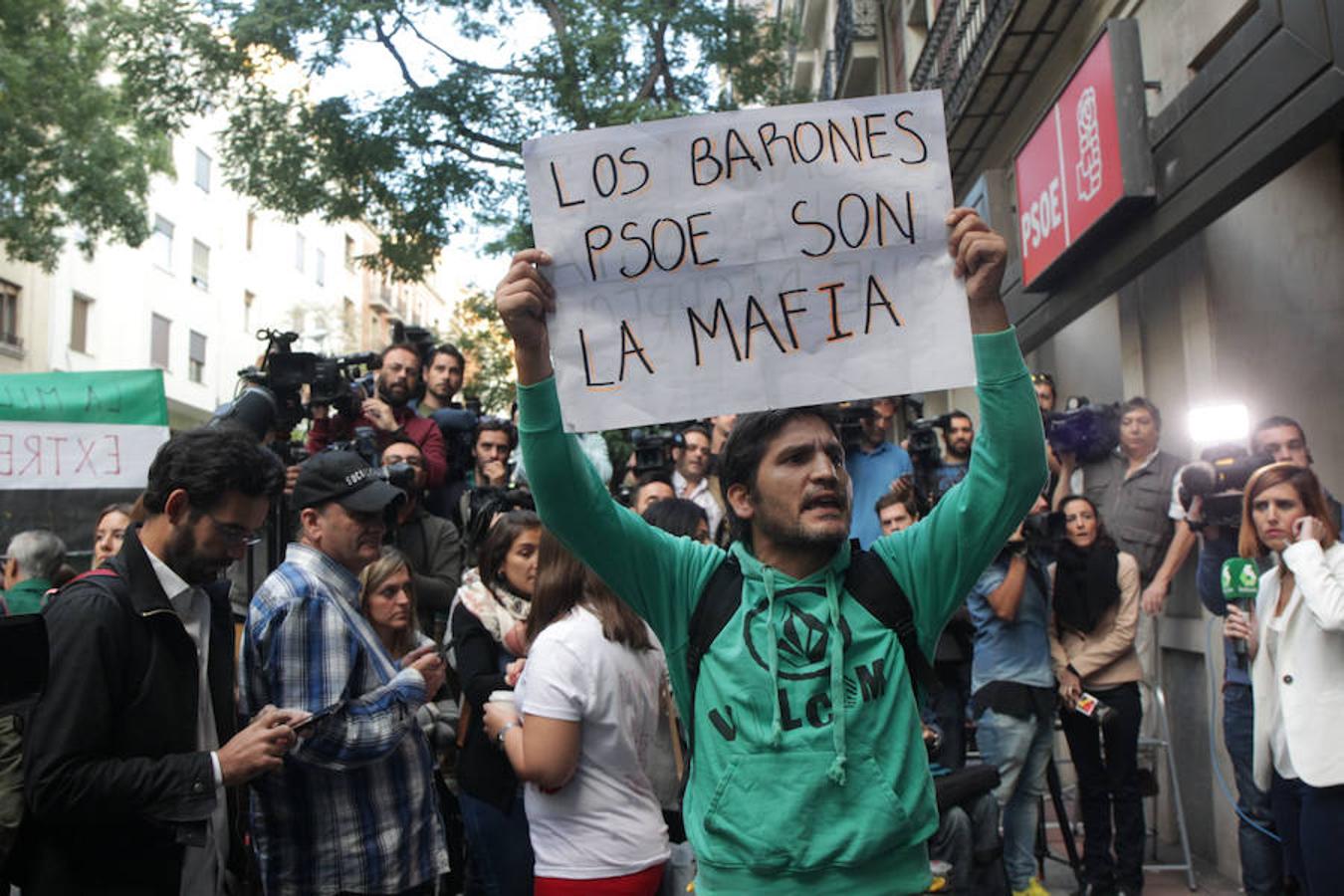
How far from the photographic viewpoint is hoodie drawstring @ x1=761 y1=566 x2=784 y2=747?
220cm

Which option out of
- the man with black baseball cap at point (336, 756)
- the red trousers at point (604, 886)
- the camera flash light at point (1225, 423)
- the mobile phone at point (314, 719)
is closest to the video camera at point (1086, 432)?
the camera flash light at point (1225, 423)

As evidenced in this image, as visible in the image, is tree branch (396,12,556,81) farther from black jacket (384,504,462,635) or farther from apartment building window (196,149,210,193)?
apartment building window (196,149,210,193)

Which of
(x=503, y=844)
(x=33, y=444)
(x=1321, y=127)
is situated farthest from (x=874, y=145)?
(x=33, y=444)

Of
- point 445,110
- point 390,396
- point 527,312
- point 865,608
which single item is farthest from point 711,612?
point 445,110

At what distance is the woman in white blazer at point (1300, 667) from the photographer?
408cm

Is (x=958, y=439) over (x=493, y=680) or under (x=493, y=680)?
over

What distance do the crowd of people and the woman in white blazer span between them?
1cm

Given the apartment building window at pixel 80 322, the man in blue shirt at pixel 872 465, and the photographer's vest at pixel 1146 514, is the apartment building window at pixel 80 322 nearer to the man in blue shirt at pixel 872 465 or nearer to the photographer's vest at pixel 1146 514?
the man in blue shirt at pixel 872 465

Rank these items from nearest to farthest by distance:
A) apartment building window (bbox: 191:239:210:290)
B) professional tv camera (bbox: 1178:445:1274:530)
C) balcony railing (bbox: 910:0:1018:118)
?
professional tv camera (bbox: 1178:445:1274:530) < balcony railing (bbox: 910:0:1018:118) < apartment building window (bbox: 191:239:210:290)

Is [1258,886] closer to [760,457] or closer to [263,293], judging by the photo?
[760,457]

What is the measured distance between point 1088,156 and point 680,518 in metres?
4.99

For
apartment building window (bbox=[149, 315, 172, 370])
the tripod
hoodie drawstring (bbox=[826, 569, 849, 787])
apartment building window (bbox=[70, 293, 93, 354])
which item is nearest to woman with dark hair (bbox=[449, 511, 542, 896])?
hoodie drawstring (bbox=[826, 569, 849, 787])

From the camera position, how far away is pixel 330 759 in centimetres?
321

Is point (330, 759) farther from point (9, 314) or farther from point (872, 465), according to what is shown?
point (9, 314)
